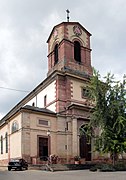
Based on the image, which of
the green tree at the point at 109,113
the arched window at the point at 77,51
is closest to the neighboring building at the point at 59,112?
the arched window at the point at 77,51

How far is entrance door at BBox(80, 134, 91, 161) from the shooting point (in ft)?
120

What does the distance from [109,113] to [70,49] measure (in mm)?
14676

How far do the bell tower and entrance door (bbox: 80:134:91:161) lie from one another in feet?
30.7

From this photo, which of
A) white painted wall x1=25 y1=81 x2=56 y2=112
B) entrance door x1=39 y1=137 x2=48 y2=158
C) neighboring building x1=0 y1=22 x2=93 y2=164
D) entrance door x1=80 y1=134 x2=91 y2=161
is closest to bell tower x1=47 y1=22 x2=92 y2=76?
neighboring building x1=0 y1=22 x2=93 y2=164

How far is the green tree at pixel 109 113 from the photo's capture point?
93.4ft

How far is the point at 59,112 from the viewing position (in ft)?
120

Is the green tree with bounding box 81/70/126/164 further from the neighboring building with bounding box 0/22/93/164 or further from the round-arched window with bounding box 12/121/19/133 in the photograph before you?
the round-arched window with bounding box 12/121/19/133

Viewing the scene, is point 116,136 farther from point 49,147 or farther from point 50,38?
point 50,38

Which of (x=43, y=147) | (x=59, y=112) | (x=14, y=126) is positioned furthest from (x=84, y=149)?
(x=14, y=126)

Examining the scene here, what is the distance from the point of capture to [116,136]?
2848 centimetres

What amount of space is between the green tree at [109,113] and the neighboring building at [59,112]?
5502 millimetres

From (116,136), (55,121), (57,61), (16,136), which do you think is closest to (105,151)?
(116,136)

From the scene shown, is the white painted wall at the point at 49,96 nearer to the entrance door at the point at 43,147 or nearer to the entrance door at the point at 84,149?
the entrance door at the point at 43,147

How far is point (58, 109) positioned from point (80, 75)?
20.2 feet
